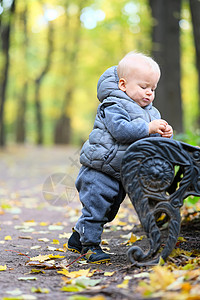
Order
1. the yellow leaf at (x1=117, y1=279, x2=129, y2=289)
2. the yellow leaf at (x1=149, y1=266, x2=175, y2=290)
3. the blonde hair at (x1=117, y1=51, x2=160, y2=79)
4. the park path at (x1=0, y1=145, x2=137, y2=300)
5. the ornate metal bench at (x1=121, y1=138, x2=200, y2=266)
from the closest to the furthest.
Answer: the yellow leaf at (x1=149, y1=266, x2=175, y2=290), the yellow leaf at (x1=117, y1=279, x2=129, y2=289), the park path at (x1=0, y1=145, x2=137, y2=300), the ornate metal bench at (x1=121, y1=138, x2=200, y2=266), the blonde hair at (x1=117, y1=51, x2=160, y2=79)

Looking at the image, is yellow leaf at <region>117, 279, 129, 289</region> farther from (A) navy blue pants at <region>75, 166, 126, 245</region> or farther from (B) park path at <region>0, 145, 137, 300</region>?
(A) navy blue pants at <region>75, 166, 126, 245</region>

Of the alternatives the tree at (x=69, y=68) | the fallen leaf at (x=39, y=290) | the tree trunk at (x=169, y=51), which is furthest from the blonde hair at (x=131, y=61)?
the tree at (x=69, y=68)

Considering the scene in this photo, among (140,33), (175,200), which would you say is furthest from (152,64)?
(140,33)

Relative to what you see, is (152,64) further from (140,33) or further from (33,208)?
(140,33)

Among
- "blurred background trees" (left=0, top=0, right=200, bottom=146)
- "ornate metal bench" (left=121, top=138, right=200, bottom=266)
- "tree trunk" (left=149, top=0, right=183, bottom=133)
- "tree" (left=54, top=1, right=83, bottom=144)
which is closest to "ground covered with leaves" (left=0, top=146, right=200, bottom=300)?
"ornate metal bench" (left=121, top=138, right=200, bottom=266)

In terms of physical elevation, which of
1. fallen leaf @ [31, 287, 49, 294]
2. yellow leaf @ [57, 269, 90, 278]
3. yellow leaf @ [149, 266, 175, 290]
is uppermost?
yellow leaf @ [149, 266, 175, 290]

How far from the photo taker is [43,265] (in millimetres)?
3064

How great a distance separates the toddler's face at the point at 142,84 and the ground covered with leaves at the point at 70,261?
117cm

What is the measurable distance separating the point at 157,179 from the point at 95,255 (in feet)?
2.88

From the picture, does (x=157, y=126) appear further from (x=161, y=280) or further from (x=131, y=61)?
(x=161, y=280)

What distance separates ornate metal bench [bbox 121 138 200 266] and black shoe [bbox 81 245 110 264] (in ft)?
1.56

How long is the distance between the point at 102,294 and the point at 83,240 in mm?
930

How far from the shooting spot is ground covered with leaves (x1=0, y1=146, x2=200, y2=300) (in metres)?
2.27

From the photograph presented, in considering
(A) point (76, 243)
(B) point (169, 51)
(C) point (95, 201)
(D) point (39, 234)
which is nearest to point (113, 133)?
(C) point (95, 201)
